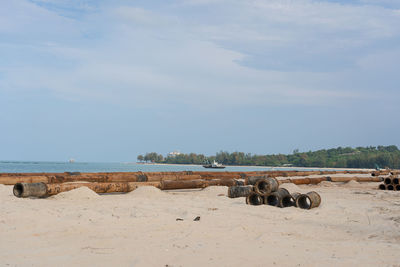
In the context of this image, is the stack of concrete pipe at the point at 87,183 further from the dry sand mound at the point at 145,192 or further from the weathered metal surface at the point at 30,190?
the dry sand mound at the point at 145,192

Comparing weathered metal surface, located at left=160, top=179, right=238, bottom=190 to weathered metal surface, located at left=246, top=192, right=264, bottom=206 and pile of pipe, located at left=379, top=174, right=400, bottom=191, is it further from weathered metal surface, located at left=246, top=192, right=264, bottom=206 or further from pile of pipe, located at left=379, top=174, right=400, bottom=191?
pile of pipe, located at left=379, top=174, right=400, bottom=191

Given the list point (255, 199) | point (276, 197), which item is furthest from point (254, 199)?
point (276, 197)

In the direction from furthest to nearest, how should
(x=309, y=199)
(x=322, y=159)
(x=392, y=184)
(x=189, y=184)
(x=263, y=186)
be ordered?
1. (x=322, y=159)
2. (x=392, y=184)
3. (x=189, y=184)
4. (x=263, y=186)
5. (x=309, y=199)

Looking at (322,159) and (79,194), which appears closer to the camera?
(79,194)

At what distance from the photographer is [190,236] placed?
5637 mm

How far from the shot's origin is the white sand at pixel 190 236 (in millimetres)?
4492

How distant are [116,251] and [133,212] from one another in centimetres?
267

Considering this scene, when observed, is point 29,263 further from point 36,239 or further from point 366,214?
point 366,214

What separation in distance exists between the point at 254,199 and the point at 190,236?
4.61m

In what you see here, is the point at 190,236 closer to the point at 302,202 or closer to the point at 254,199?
the point at 254,199

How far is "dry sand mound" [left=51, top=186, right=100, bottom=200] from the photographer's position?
9883mm

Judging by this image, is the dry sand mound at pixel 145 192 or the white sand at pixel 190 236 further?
the dry sand mound at pixel 145 192

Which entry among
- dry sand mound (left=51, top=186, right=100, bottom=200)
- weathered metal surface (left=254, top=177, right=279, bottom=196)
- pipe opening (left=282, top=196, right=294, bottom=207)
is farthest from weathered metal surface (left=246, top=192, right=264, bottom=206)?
dry sand mound (left=51, top=186, right=100, bottom=200)

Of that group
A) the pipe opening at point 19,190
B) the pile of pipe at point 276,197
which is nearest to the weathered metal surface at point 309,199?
the pile of pipe at point 276,197
